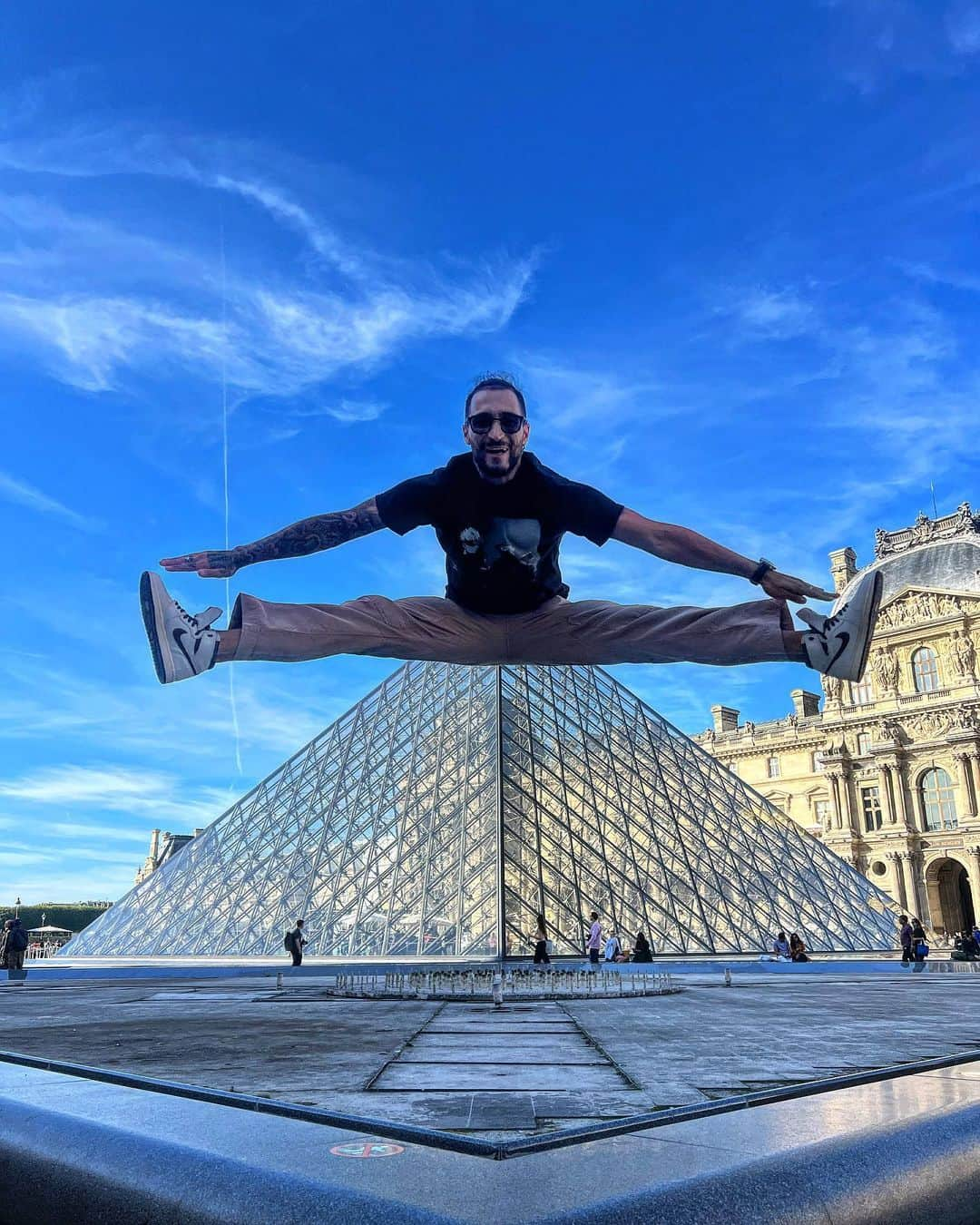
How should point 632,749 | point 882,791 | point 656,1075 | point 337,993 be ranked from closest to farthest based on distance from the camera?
point 656,1075
point 337,993
point 632,749
point 882,791

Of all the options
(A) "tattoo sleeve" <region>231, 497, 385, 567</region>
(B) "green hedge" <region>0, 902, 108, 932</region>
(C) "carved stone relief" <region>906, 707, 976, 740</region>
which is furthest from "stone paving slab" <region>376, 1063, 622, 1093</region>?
(B) "green hedge" <region>0, 902, 108, 932</region>

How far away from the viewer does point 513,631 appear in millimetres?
5629

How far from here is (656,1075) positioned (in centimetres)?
386

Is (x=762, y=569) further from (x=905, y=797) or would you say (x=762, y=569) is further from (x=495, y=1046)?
(x=905, y=797)

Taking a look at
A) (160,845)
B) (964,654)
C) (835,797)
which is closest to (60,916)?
(160,845)

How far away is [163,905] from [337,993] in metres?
18.0

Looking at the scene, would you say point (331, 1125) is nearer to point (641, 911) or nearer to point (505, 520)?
point (505, 520)

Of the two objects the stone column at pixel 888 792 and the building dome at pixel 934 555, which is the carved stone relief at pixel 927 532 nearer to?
the building dome at pixel 934 555

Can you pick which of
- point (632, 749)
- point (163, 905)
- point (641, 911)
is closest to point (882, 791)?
point (632, 749)

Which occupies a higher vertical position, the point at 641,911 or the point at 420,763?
the point at 420,763

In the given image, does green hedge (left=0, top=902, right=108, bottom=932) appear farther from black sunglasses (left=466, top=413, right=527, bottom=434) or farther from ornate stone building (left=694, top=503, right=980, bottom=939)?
black sunglasses (left=466, top=413, right=527, bottom=434)

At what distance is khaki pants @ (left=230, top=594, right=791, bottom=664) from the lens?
17.6ft

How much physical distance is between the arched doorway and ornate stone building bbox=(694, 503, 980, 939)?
44 mm

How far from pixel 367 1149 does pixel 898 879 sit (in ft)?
140
